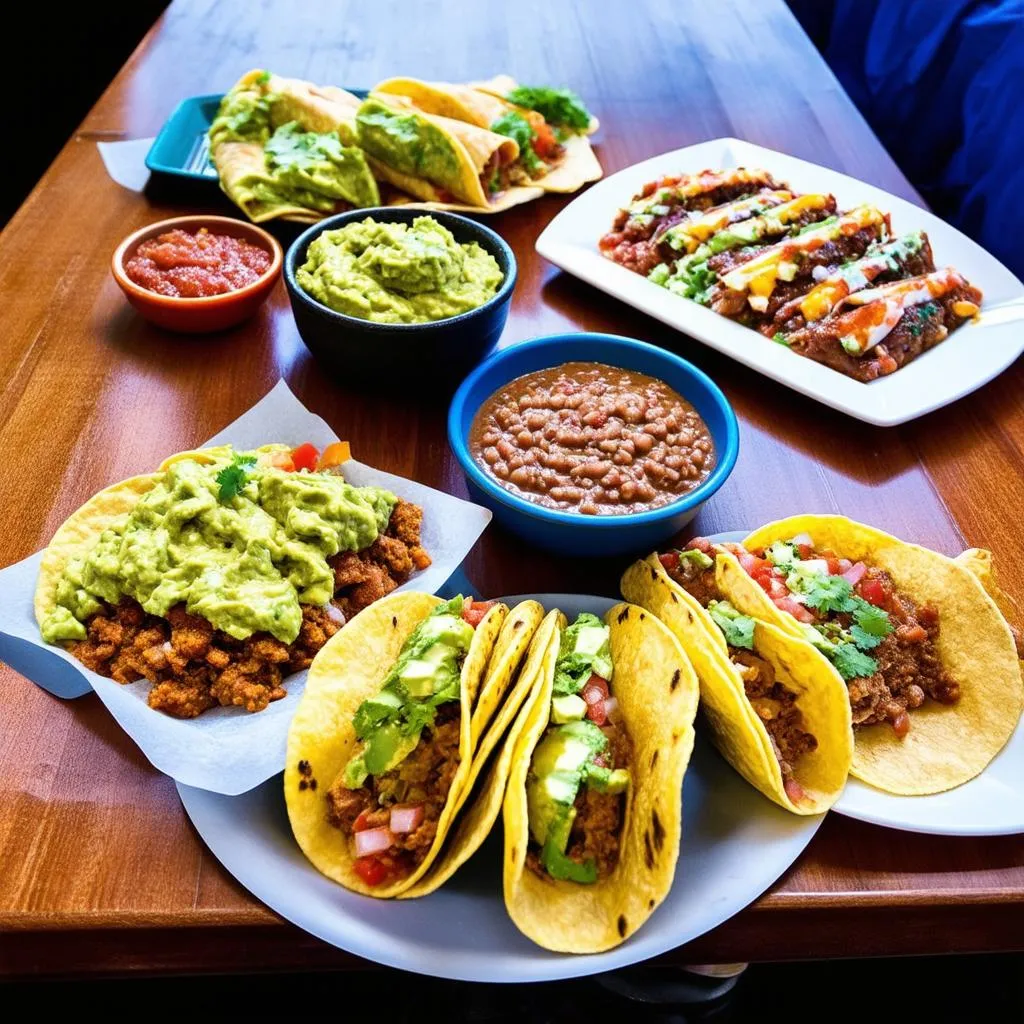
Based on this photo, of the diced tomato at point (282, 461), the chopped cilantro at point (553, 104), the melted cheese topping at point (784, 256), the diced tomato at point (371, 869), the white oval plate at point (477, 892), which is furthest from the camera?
the chopped cilantro at point (553, 104)

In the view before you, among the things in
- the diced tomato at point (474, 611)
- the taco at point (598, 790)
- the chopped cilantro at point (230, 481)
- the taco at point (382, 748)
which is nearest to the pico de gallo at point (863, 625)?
the taco at point (598, 790)

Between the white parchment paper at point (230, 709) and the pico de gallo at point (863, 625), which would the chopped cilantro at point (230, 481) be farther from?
the pico de gallo at point (863, 625)

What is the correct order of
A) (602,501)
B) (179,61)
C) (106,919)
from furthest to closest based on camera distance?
1. (179,61)
2. (602,501)
3. (106,919)

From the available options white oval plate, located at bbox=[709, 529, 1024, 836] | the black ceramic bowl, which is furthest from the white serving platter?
white oval plate, located at bbox=[709, 529, 1024, 836]

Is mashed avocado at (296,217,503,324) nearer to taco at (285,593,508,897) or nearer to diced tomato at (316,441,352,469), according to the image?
diced tomato at (316,441,352,469)

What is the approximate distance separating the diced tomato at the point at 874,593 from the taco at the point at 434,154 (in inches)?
81.4

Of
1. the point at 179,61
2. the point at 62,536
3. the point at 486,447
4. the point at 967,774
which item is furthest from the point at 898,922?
the point at 179,61

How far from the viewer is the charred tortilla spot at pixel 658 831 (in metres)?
1.41

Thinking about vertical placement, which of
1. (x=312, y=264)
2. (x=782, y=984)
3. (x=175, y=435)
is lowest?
(x=782, y=984)

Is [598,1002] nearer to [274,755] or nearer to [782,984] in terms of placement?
[782,984]

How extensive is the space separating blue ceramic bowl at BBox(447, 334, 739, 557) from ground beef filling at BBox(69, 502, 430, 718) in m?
0.48

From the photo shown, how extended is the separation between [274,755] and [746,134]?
11.6 feet

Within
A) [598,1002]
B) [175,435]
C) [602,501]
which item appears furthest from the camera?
[175,435]

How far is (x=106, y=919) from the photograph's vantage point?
1473 mm
